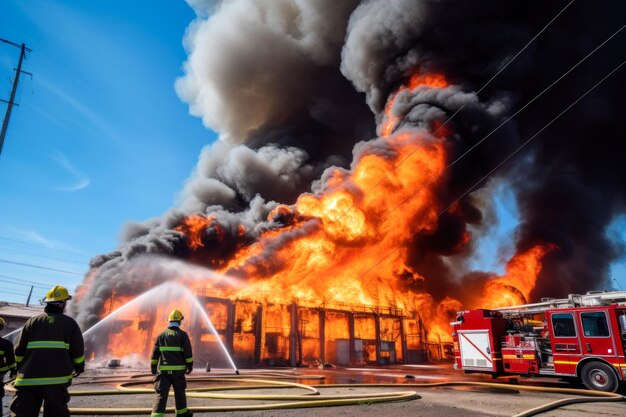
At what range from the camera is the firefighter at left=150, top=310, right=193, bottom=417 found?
18.2 ft

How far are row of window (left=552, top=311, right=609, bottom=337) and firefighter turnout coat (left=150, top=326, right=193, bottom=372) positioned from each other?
11674 mm

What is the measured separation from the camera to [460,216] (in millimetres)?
36188

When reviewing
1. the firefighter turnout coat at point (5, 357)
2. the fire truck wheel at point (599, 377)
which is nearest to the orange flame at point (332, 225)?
the fire truck wheel at point (599, 377)

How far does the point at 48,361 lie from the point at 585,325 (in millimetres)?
13579

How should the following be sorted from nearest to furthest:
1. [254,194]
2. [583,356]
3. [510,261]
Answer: [583,356], [254,194], [510,261]

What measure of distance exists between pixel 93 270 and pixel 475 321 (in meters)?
22.8

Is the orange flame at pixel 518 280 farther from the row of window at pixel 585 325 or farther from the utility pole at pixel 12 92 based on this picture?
the utility pole at pixel 12 92

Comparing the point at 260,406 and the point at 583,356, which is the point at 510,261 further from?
the point at 260,406

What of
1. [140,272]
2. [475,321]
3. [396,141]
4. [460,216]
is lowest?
[475,321]

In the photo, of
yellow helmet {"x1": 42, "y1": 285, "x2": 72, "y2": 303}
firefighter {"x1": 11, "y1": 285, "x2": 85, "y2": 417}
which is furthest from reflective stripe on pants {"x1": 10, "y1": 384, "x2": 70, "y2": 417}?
yellow helmet {"x1": 42, "y1": 285, "x2": 72, "y2": 303}

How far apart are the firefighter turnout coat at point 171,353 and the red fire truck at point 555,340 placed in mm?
11378

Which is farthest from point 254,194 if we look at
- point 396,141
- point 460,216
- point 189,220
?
point 460,216

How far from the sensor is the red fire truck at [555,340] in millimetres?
10703

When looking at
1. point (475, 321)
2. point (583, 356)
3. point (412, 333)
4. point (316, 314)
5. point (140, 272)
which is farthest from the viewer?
point (412, 333)
